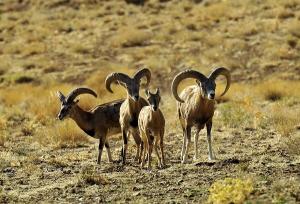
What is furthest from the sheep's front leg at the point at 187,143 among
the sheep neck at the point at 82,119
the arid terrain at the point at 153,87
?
the sheep neck at the point at 82,119

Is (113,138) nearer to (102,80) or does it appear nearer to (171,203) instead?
(171,203)

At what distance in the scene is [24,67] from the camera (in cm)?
3728

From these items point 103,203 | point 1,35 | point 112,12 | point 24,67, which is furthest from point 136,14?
point 103,203

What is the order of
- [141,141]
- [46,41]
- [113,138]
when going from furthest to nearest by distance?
[46,41]
[113,138]
[141,141]

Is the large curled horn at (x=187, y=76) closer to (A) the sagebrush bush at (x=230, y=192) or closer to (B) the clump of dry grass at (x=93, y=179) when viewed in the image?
(B) the clump of dry grass at (x=93, y=179)

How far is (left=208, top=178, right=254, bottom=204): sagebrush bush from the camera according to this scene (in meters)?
9.80

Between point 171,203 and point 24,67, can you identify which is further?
point 24,67

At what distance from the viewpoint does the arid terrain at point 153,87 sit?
1215cm

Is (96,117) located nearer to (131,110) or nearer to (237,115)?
(131,110)

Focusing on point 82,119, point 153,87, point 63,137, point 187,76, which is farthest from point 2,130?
point 153,87

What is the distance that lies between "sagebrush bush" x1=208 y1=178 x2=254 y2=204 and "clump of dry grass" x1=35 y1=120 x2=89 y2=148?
942cm

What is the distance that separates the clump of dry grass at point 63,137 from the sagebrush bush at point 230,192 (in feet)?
30.9

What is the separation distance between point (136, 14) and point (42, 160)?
3367 centimetres

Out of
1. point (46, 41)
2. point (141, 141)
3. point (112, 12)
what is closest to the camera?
point (141, 141)
